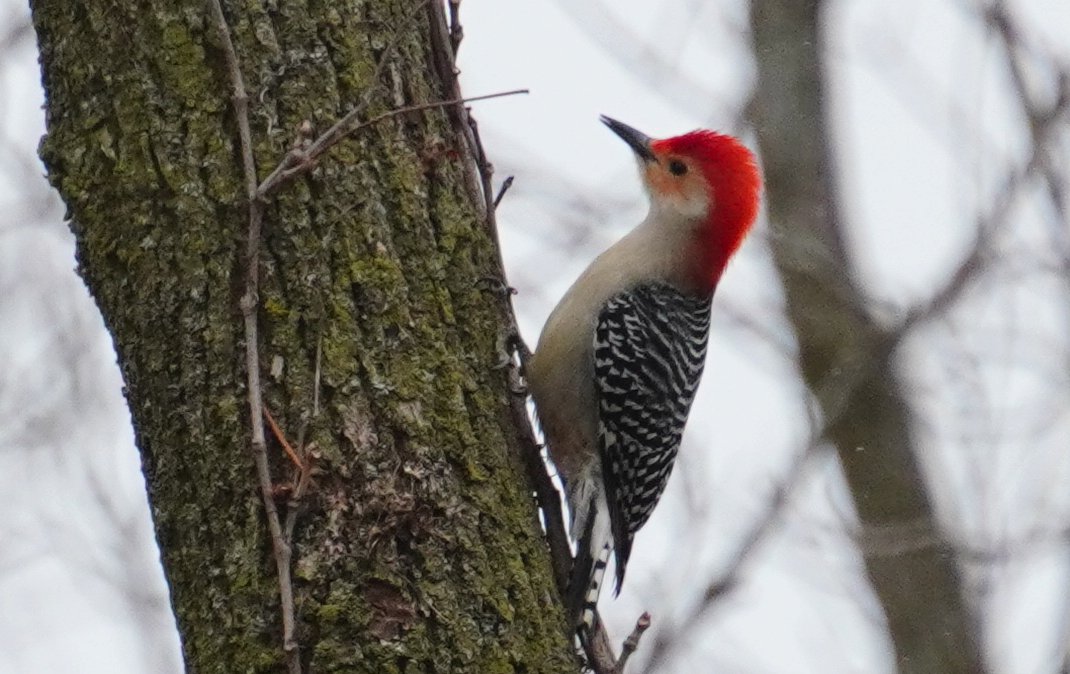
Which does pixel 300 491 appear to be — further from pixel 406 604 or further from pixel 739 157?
pixel 739 157

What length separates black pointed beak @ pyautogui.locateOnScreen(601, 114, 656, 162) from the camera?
554 centimetres

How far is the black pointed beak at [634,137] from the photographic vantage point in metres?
5.54

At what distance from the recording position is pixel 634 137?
556 cm

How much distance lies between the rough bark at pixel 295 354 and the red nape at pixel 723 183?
2.24 m

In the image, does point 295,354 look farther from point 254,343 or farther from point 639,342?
point 639,342

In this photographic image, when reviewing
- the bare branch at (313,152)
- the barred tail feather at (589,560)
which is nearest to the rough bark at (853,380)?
the barred tail feather at (589,560)

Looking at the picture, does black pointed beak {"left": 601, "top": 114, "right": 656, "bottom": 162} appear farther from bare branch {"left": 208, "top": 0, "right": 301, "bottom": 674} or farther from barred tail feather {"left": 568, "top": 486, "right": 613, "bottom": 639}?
bare branch {"left": 208, "top": 0, "right": 301, "bottom": 674}

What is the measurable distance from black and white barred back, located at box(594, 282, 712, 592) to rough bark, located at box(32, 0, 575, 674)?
1.48 meters

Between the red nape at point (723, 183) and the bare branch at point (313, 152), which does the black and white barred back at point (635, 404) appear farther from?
the bare branch at point (313, 152)

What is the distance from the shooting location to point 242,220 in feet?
10.1

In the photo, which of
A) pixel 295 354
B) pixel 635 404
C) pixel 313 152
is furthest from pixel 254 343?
pixel 635 404

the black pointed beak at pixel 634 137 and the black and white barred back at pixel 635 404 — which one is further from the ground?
the black pointed beak at pixel 634 137

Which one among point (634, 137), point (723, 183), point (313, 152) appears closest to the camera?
point (313, 152)

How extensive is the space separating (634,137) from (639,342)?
43.2 inches
